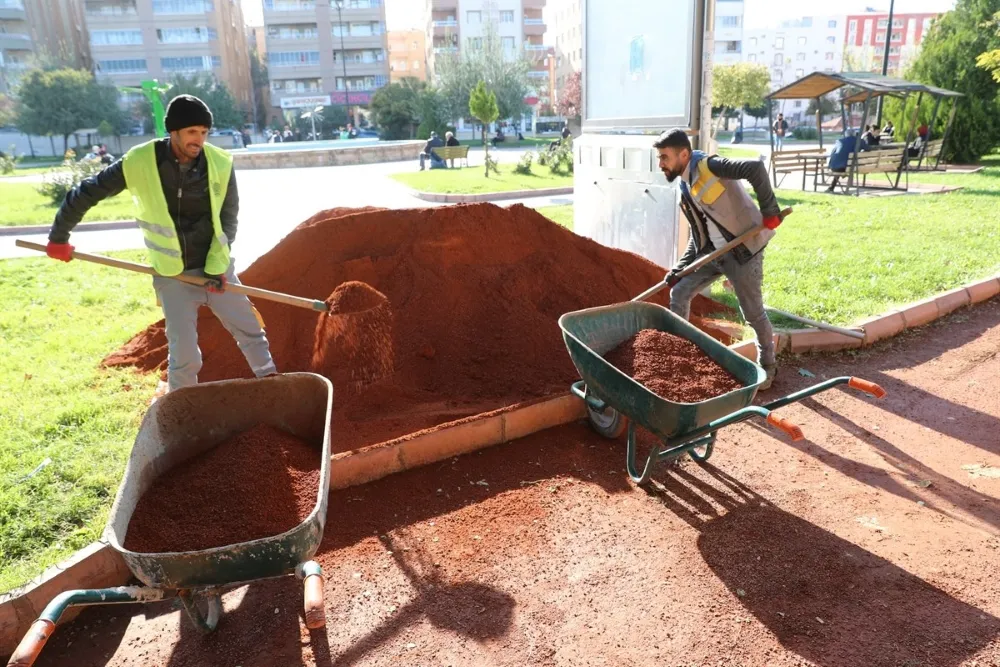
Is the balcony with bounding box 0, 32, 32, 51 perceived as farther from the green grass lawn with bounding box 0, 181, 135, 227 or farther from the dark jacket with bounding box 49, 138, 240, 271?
the dark jacket with bounding box 49, 138, 240, 271

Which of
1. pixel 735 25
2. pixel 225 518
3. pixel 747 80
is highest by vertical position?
pixel 735 25

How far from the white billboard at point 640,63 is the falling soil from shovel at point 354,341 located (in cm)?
326

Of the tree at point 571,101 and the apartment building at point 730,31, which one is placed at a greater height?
the apartment building at point 730,31

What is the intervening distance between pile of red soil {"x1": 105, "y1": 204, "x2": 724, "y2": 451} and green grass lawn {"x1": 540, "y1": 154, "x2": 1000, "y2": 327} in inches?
48.8

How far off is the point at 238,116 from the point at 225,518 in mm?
54797

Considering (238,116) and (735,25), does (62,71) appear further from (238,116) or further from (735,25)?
(735,25)

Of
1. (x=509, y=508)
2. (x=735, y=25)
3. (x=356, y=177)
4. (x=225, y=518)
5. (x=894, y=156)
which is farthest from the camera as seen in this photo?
(x=735, y=25)

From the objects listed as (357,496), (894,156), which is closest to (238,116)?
(894,156)

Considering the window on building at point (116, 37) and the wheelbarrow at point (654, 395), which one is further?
the window on building at point (116, 37)

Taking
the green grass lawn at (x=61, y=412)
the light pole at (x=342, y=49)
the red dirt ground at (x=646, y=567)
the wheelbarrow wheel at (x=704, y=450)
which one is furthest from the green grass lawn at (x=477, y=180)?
the light pole at (x=342, y=49)

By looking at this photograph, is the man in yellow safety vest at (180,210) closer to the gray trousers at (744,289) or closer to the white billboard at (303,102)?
the gray trousers at (744,289)

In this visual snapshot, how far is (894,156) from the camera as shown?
45.0 ft

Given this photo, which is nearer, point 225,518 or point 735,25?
point 225,518

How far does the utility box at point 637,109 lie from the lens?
580 centimetres
